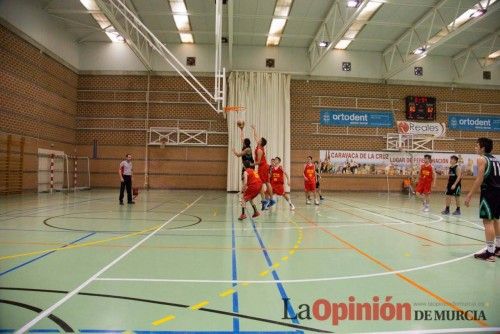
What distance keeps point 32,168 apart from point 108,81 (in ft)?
25.7

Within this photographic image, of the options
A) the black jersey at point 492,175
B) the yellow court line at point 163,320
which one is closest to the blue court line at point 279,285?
the yellow court line at point 163,320

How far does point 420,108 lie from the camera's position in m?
23.7

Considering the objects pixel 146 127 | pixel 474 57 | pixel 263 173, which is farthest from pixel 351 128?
pixel 263 173

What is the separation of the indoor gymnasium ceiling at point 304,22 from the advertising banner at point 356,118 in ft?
14.1

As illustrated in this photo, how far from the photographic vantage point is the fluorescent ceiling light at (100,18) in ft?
58.3

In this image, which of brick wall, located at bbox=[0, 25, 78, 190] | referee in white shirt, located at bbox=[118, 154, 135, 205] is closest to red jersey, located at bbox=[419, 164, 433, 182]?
referee in white shirt, located at bbox=[118, 154, 135, 205]

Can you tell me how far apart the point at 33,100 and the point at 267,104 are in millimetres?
13484

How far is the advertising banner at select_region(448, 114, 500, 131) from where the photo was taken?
23906mm

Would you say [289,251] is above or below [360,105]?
below

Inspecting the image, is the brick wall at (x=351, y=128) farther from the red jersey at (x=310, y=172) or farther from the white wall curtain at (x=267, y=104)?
the red jersey at (x=310, y=172)

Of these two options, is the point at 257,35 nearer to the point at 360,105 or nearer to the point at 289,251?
the point at 360,105

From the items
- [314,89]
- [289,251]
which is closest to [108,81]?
[314,89]

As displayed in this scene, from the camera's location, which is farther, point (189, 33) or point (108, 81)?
point (108, 81)

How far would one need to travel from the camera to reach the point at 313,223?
8.86 meters
